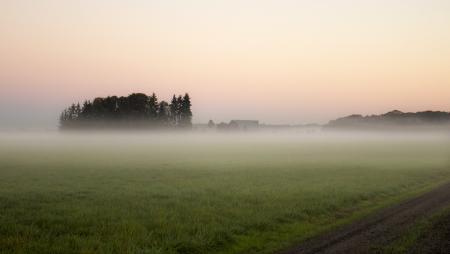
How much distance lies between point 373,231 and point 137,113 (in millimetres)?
157290

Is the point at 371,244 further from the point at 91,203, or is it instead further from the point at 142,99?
the point at 142,99

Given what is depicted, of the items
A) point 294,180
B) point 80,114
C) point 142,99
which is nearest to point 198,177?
point 294,180

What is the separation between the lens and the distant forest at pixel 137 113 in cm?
17050

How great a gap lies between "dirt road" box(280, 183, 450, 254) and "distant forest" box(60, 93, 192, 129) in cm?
14782

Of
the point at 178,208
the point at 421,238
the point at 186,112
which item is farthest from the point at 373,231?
the point at 186,112

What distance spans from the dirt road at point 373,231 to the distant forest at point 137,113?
14782 cm

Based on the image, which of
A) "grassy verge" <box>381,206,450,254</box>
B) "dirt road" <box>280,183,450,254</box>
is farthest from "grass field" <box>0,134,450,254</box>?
"grassy verge" <box>381,206,450,254</box>

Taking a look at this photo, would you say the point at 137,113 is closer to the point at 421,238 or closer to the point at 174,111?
the point at 174,111

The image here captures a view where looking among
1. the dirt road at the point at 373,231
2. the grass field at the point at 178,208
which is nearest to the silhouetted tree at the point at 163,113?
the grass field at the point at 178,208

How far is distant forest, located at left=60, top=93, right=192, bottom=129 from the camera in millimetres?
170500

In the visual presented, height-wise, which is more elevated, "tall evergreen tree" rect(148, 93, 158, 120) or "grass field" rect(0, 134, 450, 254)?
"tall evergreen tree" rect(148, 93, 158, 120)

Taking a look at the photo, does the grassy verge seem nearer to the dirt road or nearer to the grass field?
the dirt road

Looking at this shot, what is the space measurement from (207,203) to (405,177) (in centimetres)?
2697

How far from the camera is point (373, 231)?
65.7 feet
